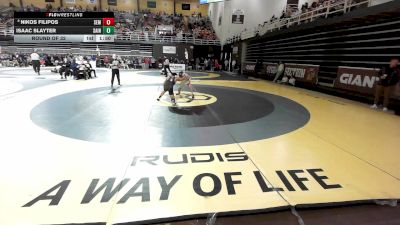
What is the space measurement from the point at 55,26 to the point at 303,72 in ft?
40.7

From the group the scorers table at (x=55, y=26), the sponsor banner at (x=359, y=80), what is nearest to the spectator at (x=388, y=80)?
the sponsor banner at (x=359, y=80)

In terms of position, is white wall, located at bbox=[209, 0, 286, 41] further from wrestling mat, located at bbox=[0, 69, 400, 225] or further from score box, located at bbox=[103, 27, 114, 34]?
wrestling mat, located at bbox=[0, 69, 400, 225]

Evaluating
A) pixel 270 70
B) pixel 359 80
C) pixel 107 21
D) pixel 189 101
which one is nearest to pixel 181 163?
pixel 189 101

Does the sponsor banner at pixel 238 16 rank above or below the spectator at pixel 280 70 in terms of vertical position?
above

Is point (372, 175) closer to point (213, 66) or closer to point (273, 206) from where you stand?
point (273, 206)

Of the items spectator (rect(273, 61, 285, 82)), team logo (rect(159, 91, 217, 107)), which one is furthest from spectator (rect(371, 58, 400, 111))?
spectator (rect(273, 61, 285, 82))

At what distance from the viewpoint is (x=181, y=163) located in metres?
3.84

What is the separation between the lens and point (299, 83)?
15.3 metres

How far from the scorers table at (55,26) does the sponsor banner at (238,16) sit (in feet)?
77.6

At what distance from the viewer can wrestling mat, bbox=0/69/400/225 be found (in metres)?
2.77

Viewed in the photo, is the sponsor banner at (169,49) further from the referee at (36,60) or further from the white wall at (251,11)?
the referee at (36,60)

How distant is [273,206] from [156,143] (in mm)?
2563

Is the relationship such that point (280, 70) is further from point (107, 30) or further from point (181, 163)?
point (181, 163)

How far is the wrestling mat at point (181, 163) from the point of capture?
277cm
